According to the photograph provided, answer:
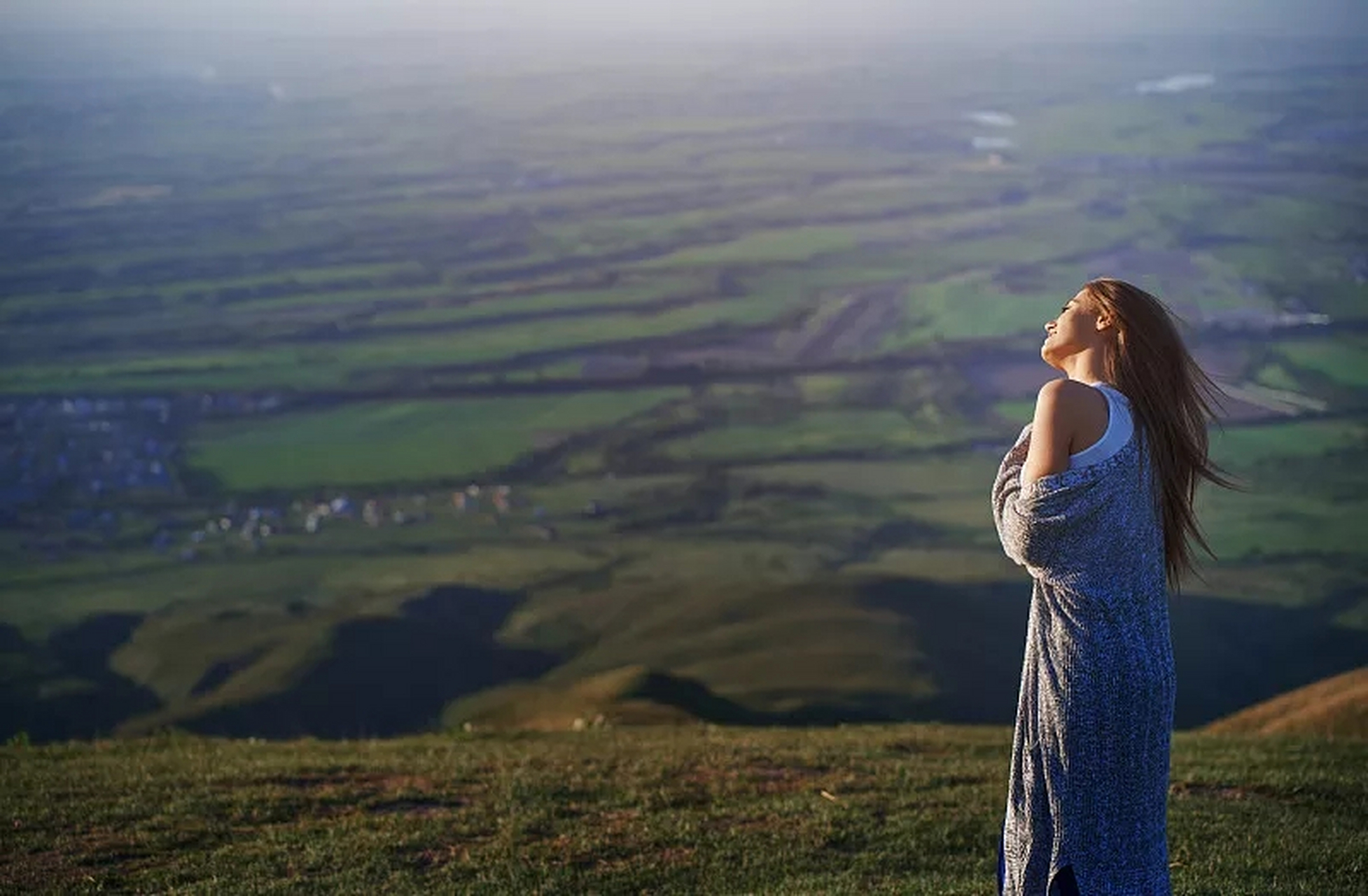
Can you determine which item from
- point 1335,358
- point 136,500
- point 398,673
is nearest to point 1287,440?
point 1335,358

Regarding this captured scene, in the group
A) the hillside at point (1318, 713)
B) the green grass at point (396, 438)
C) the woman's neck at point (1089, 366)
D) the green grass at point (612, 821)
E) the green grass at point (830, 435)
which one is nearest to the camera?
the woman's neck at point (1089, 366)

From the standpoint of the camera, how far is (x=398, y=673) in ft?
144

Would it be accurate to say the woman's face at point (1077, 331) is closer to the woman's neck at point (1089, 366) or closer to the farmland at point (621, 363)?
the woman's neck at point (1089, 366)

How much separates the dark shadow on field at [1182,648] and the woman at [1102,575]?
107ft

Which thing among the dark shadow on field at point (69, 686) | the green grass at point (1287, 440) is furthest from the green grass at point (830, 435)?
the dark shadow on field at point (69, 686)

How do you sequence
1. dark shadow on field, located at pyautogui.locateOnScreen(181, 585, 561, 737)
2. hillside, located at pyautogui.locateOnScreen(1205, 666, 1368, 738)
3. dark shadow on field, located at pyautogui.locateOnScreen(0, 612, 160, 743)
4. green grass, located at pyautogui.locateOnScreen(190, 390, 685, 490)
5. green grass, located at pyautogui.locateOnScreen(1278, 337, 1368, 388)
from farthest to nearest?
1. green grass, located at pyautogui.locateOnScreen(1278, 337, 1368, 388)
2. green grass, located at pyautogui.locateOnScreen(190, 390, 685, 490)
3. dark shadow on field, located at pyautogui.locateOnScreen(0, 612, 160, 743)
4. dark shadow on field, located at pyautogui.locateOnScreen(181, 585, 561, 737)
5. hillside, located at pyautogui.locateOnScreen(1205, 666, 1368, 738)

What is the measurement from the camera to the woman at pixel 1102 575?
15.9ft

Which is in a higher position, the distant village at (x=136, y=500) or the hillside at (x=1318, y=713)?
the hillside at (x=1318, y=713)

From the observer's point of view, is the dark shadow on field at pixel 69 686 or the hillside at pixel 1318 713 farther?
the dark shadow on field at pixel 69 686

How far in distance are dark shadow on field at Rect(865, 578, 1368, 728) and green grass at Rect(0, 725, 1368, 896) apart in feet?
88.5

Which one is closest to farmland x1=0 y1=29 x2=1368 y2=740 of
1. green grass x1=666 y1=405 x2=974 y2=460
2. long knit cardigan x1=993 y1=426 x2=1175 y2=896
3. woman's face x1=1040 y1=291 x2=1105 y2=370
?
green grass x1=666 y1=405 x2=974 y2=460

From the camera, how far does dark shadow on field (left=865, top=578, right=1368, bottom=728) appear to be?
39219 mm

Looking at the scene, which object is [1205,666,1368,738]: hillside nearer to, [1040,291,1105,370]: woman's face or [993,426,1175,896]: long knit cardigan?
[993,426,1175,896]: long knit cardigan

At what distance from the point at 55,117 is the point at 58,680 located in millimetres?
46367
